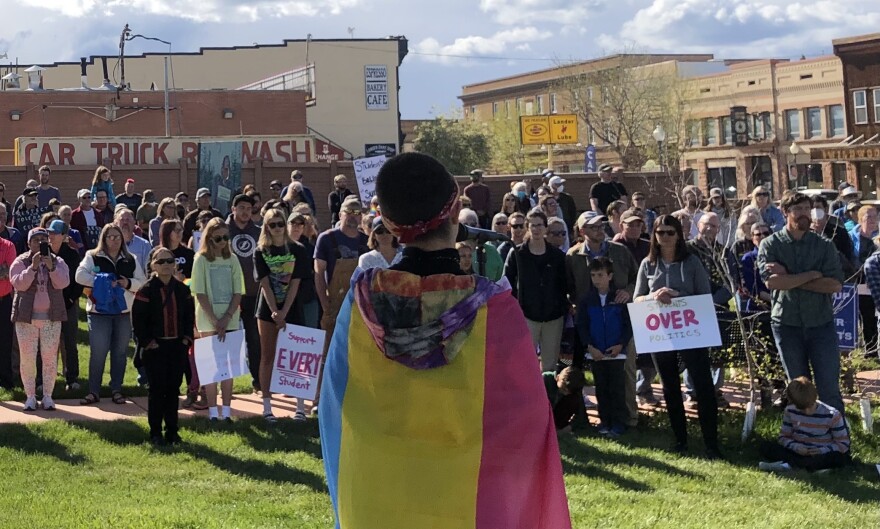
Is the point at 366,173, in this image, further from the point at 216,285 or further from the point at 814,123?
the point at 814,123

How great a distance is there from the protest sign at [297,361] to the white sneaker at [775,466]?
3.84 metres

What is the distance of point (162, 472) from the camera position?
8750 mm

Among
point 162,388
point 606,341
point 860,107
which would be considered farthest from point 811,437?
point 860,107

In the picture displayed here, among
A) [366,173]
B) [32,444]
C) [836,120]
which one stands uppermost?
[836,120]

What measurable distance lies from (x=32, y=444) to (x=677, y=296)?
17.1 ft

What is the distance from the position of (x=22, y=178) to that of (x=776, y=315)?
2027 centimetres

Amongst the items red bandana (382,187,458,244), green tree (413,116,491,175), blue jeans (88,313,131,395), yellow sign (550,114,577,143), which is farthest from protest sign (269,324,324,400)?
yellow sign (550,114,577,143)

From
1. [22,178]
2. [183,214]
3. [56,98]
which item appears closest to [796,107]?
Result: [56,98]

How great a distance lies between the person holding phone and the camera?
36.3 feet

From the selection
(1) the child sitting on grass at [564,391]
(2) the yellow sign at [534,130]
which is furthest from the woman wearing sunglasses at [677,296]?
(2) the yellow sign at [534,130]

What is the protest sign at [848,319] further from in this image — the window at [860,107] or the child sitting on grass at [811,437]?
the window at [860,107]

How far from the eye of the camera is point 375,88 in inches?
2388

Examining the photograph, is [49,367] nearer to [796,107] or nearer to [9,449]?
[9,449]

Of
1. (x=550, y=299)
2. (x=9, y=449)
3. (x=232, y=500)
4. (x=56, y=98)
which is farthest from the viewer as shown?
(x=56, y=98)
